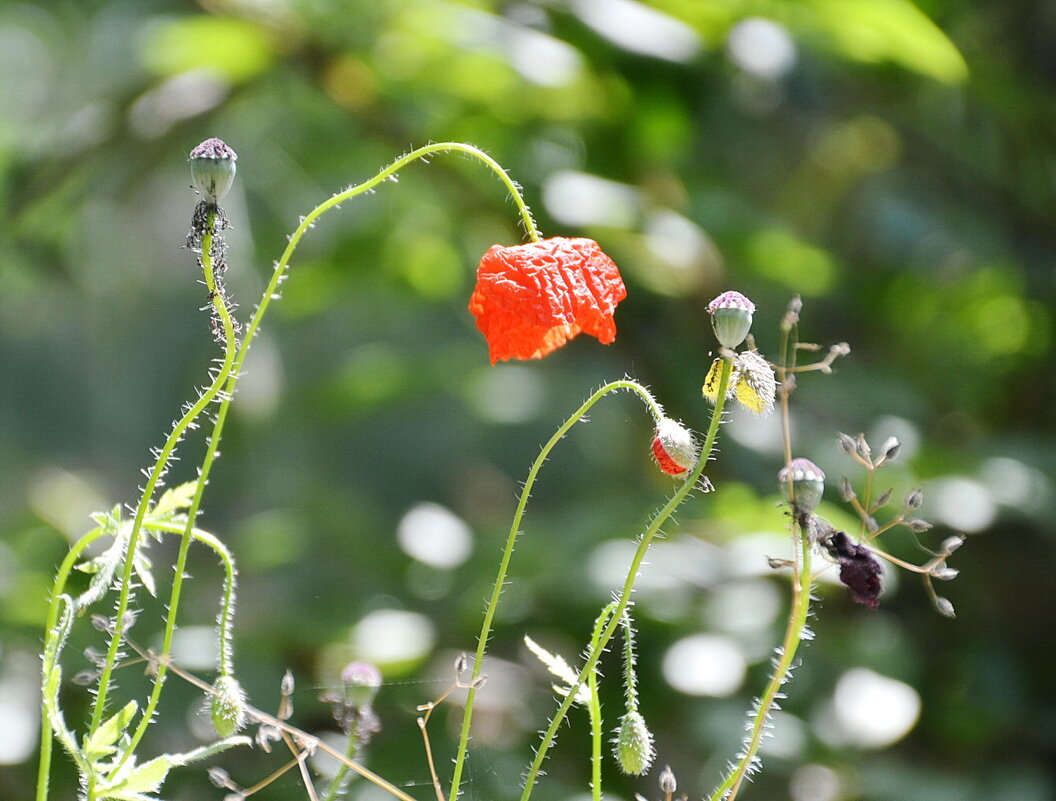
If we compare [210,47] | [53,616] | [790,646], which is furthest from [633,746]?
[210,47]

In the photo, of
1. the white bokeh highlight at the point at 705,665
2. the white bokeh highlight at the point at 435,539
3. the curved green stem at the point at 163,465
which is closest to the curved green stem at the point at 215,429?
the curved green stem at the point at 163,465

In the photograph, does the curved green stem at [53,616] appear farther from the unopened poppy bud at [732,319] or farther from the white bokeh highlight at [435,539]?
the white bokeh highlight at [435,539]

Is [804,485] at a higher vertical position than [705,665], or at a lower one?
higher

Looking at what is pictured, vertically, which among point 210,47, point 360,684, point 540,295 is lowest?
point 210,47

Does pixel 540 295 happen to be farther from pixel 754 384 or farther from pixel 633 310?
pixel 633 310

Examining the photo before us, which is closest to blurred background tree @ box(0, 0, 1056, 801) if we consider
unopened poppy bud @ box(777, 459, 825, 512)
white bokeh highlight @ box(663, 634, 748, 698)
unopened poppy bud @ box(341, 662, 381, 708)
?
white bokeh highlight @ box(663, 634, 748, 698)
